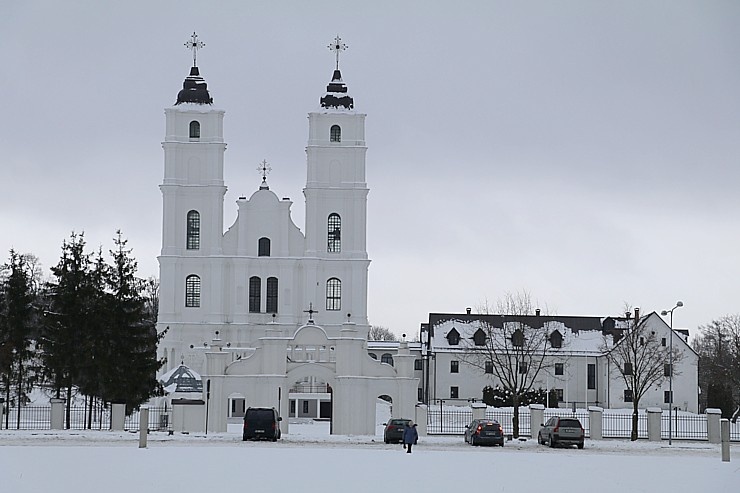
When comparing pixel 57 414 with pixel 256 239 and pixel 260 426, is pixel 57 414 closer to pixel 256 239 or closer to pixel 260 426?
pixel 260 426

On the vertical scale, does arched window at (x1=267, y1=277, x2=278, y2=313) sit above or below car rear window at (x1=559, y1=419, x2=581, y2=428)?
above

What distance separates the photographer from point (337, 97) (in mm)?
81812

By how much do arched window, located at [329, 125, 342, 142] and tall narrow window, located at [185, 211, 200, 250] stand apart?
33.0ft

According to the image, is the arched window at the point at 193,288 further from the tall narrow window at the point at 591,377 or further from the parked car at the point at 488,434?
the parked car at the point at 488,434

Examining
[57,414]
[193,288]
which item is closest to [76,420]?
[57,414]

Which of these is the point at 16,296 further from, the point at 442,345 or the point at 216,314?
the point at 442,345

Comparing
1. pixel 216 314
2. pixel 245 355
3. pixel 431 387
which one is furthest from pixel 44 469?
pixel 431 387

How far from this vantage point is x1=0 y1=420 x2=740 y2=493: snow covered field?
1045 inches

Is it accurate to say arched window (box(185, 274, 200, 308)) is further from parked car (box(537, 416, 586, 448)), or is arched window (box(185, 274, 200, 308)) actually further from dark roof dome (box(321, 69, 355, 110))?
parked car (box(537, 416, 586, 448))

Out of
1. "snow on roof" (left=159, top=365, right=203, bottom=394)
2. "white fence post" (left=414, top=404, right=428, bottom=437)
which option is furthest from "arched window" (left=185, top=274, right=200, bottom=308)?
"white fence post" (left=414, top=404, right=428, bottom=437)

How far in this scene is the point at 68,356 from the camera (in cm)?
5569

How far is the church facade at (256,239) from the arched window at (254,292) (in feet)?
0.22

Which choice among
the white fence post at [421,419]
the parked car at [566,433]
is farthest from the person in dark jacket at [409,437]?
the white fence post at [421,419]

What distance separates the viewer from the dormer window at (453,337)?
85.6m
